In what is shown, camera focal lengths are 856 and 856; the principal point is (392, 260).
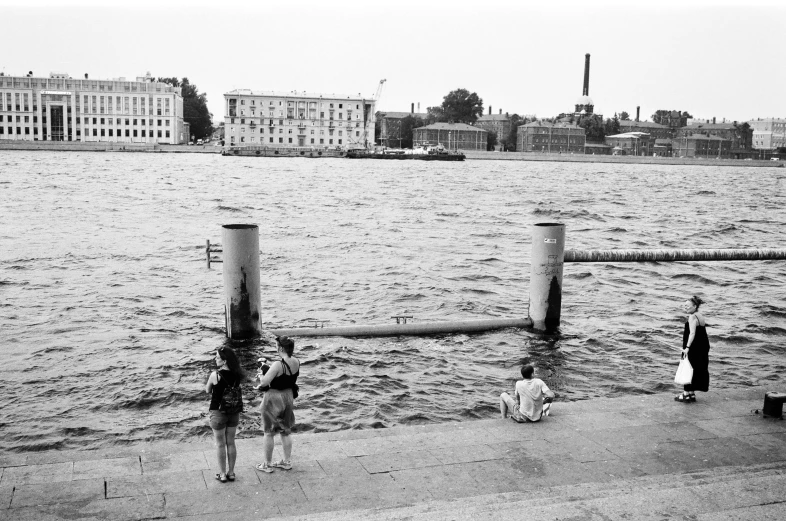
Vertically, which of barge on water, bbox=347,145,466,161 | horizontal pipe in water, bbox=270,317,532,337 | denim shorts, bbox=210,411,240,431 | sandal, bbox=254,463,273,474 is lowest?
horizontal pipe in water, bbox=270,317,532,337

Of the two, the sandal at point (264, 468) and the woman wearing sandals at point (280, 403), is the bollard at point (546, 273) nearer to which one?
the woman wearing sandals at point (280, 403)

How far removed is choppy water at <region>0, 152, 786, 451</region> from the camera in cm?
1335

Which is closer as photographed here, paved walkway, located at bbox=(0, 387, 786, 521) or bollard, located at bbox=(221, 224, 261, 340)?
paved walkway, located at bbox=(0, 387, 786, 521)

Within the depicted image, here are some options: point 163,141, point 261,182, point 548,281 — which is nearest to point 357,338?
point 548,281

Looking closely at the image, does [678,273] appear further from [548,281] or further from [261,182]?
[261,182]

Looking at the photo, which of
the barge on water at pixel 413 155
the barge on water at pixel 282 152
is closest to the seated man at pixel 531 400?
the barge on water at pixel 282 152

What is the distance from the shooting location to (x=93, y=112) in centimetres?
17550

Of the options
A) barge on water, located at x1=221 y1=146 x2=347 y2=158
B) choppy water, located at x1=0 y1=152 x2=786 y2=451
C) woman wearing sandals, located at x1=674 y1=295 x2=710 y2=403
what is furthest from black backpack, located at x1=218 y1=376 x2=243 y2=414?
barge on water, located at x1=221 y1=146 x2=347 y2=158

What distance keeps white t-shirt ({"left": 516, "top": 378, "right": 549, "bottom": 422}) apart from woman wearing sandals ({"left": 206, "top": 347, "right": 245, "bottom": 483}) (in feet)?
11.1

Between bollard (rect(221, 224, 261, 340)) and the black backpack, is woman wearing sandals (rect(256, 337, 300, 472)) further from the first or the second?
bollard (rect(221, 224, 261, 340))

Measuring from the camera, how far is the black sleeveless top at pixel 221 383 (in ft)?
25.2

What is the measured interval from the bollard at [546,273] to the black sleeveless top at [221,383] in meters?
8.21

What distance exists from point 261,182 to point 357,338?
71330 millimetres

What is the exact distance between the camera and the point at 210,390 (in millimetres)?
7777
